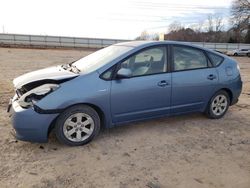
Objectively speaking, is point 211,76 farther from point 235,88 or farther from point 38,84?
point 38,84

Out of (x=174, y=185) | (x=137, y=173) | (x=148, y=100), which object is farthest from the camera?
(x=148, y=100)

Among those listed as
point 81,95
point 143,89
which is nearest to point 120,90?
point 143,89

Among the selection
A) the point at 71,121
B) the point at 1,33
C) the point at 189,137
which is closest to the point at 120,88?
the point at 71,121

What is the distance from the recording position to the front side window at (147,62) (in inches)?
191

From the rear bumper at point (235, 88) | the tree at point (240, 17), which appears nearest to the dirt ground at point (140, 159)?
the rear bumper at point (235, 88)

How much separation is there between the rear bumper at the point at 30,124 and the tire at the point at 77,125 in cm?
17

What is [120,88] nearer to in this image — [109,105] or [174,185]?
[109,105]

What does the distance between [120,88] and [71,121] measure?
865mm

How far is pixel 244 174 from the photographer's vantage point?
381 cm

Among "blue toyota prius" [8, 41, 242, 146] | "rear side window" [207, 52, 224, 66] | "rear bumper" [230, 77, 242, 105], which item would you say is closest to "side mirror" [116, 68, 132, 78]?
"blue toyota prius" [8, 41, 242, 146]

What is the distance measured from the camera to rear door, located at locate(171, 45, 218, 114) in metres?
5.23

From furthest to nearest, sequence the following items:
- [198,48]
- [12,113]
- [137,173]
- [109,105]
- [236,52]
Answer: [236,52] < [198,48] < [109,105] < [12,113] < [137,173]

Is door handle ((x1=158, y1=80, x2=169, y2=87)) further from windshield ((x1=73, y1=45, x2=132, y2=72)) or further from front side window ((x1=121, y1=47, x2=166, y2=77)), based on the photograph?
windshield ((x1=73, y1=45, x2=132, y2=72))

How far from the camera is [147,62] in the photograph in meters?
5.02
